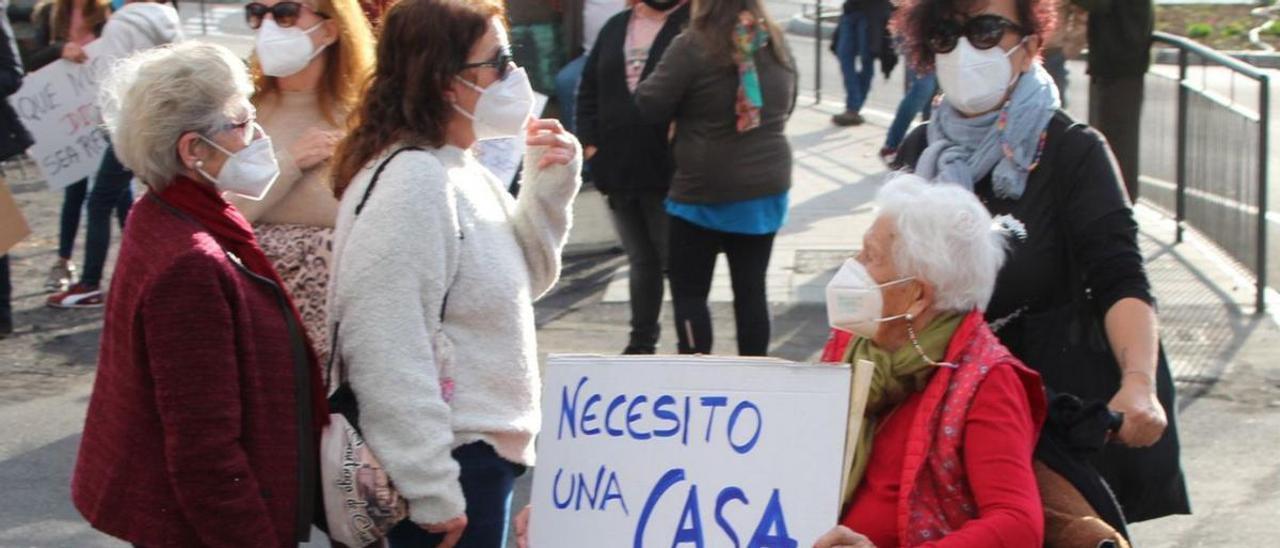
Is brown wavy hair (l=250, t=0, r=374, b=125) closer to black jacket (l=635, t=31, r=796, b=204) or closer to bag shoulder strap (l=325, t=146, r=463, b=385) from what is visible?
bag shoulder strap (l=325, t=146, r=463, b=385)

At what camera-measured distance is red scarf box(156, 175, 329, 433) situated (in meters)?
3.18

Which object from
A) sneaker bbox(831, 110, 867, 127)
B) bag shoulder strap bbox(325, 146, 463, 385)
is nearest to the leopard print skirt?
bag shoulder strap bbox(325, 146, 463, 385)

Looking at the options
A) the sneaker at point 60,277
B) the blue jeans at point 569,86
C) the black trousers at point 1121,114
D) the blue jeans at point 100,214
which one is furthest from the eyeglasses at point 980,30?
the sneaker at point 60,277

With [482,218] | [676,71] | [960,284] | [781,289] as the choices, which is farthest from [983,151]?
[781,289]

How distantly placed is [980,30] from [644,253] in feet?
11.9

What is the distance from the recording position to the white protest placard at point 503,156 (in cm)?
630

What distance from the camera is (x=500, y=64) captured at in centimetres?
351

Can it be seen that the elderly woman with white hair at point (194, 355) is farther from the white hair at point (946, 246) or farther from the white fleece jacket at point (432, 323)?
the white hair at point (946, 246)

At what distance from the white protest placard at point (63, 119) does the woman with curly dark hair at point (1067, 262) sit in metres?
6.12

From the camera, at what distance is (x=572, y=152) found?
12.4ft

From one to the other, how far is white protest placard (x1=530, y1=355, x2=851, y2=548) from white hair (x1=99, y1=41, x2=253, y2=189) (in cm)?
75

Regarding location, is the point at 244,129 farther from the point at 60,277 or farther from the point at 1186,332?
the point at 60,277

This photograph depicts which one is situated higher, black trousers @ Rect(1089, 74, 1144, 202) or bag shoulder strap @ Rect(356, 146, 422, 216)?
bag shoulder strap @ Rect(356, 146, 422, 216)

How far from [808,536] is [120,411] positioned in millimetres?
1178
